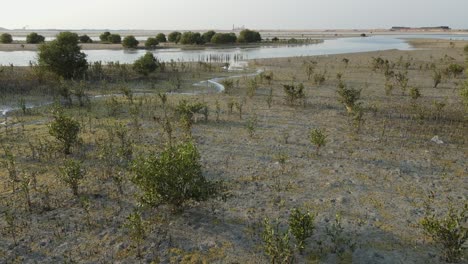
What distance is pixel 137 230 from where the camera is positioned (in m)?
7.86

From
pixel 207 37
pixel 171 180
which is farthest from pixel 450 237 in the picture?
pixel 207 37

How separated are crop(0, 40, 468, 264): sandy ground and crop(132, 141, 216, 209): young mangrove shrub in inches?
22.4

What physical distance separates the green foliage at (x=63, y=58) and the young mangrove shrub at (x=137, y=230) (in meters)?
23.3

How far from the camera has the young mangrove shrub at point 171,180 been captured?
9055mm

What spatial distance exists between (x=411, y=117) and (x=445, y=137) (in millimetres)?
3285

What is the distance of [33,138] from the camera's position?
609 inches

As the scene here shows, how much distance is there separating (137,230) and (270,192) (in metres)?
4.27

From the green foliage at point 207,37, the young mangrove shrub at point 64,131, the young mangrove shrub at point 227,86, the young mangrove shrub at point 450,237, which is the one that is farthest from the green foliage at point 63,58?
the green foliage at point 207,37

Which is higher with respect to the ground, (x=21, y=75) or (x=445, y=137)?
(x=21, y=75)

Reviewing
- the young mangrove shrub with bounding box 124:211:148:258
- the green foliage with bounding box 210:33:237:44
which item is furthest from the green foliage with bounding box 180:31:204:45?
the young mangrove shrub with bounding box 124:211:148:258

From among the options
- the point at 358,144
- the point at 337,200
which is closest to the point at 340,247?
the point at 337,200

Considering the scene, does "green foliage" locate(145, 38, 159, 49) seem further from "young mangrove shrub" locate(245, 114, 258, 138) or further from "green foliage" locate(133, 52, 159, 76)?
"young mangrove shrub" locate(245, 114, 258, 138)

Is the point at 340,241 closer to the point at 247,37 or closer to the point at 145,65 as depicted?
the point at 145,65

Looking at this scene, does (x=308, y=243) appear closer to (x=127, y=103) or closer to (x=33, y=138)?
(x=33, y=138)
